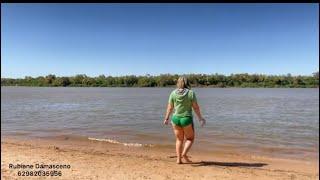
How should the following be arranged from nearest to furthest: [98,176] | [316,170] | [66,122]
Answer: [98,176], [316,170], [66,122]

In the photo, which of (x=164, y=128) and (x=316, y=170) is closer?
(x=316, y=170)

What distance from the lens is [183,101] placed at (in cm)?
811

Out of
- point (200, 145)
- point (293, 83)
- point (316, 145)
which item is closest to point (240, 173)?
point (200, 145)

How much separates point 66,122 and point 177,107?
1068cm

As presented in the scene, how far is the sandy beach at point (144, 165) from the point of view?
7.49 m

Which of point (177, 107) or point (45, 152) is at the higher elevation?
point (177, 107)

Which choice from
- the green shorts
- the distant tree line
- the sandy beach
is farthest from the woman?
the distant tree line

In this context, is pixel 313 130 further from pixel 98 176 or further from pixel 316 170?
pixel 98 176

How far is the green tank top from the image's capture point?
811 centimetres

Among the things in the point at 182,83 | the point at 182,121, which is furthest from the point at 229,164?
the point at 182,83

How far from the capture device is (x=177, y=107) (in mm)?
8180

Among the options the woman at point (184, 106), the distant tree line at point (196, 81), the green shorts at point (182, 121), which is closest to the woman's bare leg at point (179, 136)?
the woman at point (184, 106)

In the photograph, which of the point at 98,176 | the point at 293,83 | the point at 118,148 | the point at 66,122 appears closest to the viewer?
the point at 98,176

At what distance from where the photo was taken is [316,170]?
8.95 m
